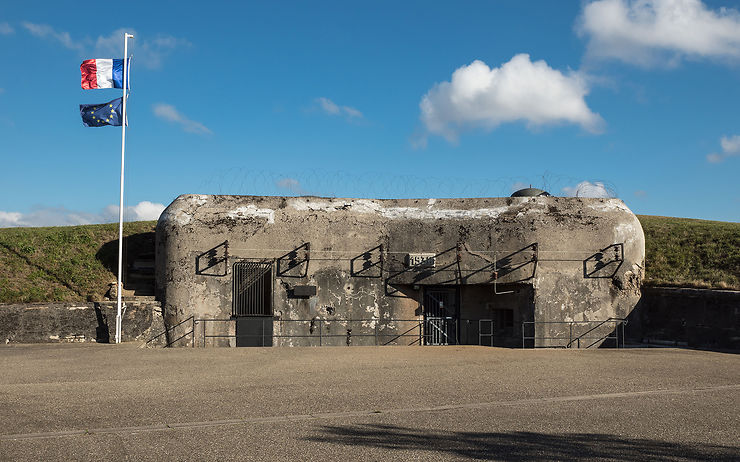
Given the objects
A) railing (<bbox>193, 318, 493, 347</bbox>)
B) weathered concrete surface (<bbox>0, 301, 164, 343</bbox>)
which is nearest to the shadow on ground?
railing (<bbox>193, 318, 493, 347</bbox>)

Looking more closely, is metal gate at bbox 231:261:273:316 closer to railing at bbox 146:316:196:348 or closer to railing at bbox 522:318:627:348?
railing at bbox 146:316:196:348

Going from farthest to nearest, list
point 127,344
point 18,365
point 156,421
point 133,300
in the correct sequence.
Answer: point 133,300 < point 127,344 < point 18,365 < point 156,421

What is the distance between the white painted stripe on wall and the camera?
1900 cm

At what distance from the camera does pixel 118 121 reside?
19.2m

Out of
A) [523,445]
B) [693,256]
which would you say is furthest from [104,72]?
[693,256]

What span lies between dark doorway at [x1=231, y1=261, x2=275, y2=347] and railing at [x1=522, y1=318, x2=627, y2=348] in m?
8.02

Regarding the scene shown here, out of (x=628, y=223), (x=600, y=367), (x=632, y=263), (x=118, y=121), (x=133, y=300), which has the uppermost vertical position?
(x=118, y=121)

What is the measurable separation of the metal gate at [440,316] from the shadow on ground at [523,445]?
41.7 feet

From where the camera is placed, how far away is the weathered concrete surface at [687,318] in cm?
1756

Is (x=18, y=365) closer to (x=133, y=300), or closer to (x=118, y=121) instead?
(x=133, y=300)

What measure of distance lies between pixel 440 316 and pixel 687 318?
24.4 feet

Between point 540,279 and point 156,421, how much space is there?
1411 centimetres

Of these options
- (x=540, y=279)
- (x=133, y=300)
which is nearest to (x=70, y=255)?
(x=133, y=300)

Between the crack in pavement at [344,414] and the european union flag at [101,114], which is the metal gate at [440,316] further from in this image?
the european union flag at [101,114]
